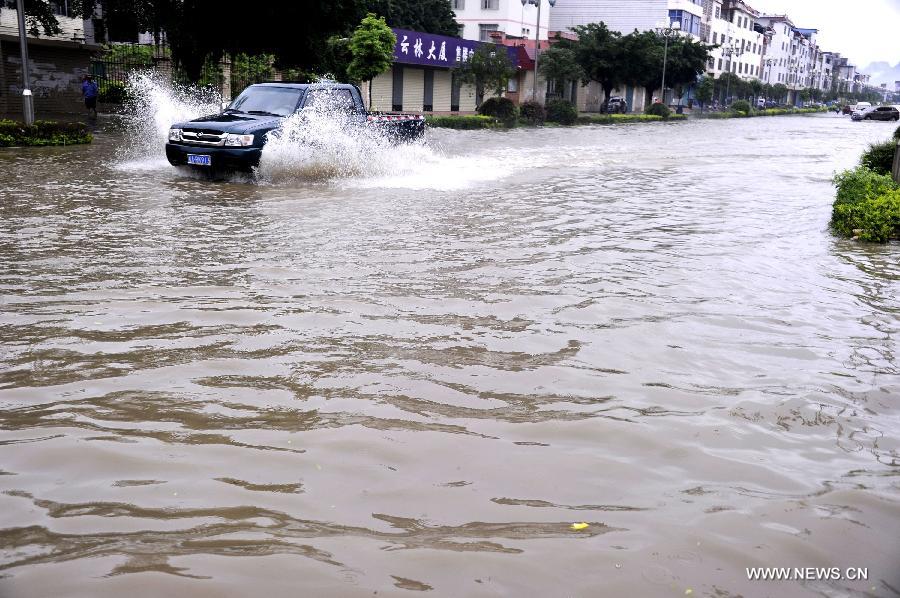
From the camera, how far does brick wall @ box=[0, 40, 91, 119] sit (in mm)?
27062

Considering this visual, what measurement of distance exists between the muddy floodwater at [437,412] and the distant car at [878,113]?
6561cm

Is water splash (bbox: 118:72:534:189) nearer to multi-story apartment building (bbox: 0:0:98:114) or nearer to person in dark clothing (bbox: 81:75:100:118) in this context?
person in dark clothing (bbox: 81:75:100:118)

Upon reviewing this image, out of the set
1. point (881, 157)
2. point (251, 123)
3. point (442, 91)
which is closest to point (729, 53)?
point (442, 91)

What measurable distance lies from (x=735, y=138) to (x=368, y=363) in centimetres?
3519

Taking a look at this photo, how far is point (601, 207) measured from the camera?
13.3 m

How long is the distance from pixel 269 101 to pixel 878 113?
65.7 m

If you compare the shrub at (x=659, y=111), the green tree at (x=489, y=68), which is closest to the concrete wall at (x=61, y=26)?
the green tree at (x=489, y=68)

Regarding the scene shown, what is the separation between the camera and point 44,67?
28078 millimetres

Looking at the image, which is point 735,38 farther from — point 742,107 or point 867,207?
point 867,207

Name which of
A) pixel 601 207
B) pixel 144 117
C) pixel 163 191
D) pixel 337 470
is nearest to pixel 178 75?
pixel 144 117

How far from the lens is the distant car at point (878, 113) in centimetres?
6738

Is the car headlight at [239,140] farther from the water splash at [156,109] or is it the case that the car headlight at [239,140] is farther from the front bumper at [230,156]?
the water splash at [156,109]

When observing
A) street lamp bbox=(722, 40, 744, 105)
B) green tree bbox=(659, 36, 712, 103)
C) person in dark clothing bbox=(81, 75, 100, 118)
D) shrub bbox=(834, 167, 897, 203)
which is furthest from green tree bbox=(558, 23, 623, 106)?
shrub bbox=(834, 167, 897, 203)

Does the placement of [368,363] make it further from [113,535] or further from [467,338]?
[113,535]
